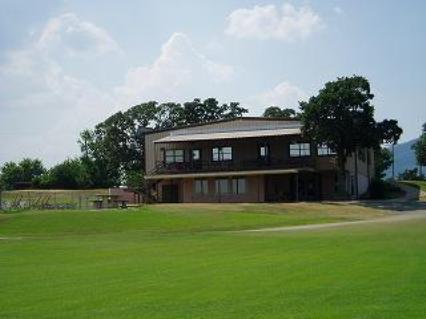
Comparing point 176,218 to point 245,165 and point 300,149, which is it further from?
point 300,149

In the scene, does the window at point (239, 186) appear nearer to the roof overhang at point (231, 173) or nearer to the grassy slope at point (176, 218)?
the roof overhang at point (231, 173)

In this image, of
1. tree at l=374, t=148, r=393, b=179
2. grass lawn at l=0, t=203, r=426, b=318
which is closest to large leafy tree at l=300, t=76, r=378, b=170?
grass lawn at l=0, t=203, r=426, b=318

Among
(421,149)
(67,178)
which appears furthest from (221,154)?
(67,178)

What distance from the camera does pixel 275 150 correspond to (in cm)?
6962

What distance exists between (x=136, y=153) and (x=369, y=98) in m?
57.4

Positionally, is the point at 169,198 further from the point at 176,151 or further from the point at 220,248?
the point at 220,248

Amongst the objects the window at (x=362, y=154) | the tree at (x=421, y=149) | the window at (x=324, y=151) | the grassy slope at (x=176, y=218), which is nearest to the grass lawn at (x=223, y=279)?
the grassy slope at (x=176, y=218)

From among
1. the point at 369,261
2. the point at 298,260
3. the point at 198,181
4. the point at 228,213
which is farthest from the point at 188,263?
the point at 198,181

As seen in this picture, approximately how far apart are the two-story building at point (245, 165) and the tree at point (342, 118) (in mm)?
4074

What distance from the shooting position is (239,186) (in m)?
69.2

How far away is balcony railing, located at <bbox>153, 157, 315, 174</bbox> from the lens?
2667 inches

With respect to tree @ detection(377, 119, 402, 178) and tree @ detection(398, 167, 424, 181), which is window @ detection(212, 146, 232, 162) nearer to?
tree @ detection(377, 119, 402, 178)

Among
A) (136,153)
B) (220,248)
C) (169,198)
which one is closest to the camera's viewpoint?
(220,248)

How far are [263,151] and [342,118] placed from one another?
10713 millimetres
